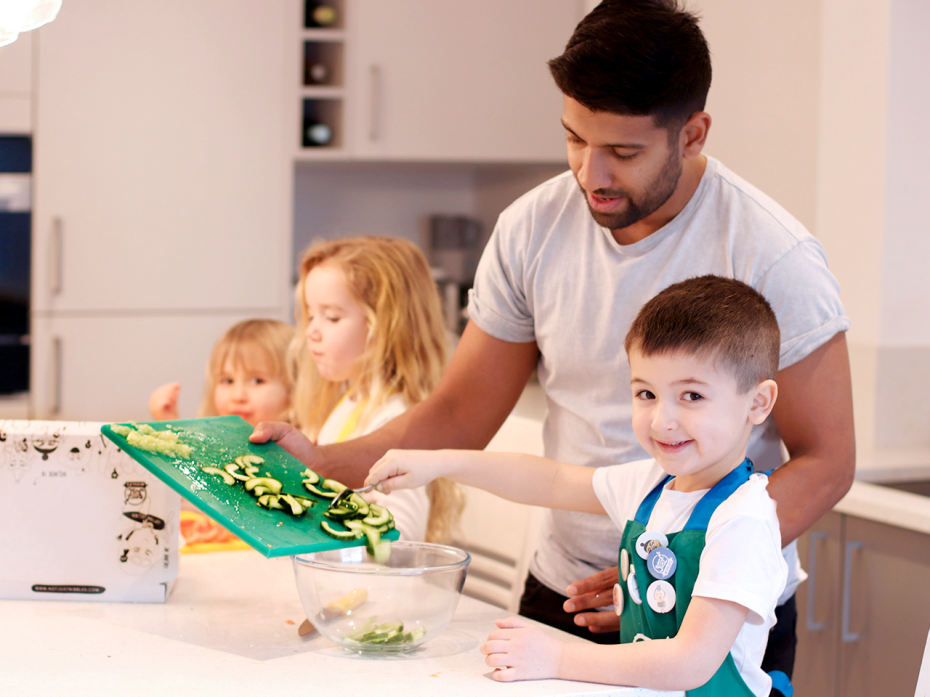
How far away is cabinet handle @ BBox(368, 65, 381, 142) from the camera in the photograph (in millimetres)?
3172

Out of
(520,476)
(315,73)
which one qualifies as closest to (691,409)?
(520,476)

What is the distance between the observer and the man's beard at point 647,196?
1148 mm

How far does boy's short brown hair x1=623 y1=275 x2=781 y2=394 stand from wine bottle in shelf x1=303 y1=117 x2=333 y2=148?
2.40m

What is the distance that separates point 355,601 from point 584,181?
56 centimetres

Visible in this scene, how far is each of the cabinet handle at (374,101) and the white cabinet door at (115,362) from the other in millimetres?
783

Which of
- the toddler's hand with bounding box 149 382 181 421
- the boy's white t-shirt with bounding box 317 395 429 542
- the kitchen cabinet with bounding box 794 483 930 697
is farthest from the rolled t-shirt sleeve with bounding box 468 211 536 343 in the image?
the kitchen cabinet with bounding box 794 483 930 697

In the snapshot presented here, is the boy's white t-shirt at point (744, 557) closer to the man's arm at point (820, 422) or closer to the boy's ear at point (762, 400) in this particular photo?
the boy's ear at point (762, 400)

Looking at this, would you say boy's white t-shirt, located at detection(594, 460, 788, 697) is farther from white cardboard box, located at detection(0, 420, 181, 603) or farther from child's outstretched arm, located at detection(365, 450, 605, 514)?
white cardboard box, located at detection(0, 420, 181, 603)

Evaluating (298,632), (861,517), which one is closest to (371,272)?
(298,632)

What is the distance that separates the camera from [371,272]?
5.95ft

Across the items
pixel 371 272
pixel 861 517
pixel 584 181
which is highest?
pixel 584 181

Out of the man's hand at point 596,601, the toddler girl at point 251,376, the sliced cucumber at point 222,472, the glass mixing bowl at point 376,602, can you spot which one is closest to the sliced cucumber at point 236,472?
the sliced cucumber at point 222,472

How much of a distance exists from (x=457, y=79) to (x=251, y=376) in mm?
1555

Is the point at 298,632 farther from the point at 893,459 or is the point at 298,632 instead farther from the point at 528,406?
the point at 528,406
